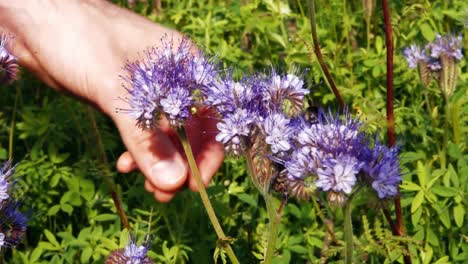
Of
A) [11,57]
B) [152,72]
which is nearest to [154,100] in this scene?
[152,72]

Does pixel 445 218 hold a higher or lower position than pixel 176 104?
lower

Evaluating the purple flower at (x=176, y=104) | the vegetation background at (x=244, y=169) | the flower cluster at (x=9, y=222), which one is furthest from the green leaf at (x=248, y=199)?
the purple flower at (x=176, y=104)

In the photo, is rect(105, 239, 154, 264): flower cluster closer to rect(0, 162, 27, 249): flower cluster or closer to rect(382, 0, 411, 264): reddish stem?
rect(0, 162, 27, 249): flower cluster

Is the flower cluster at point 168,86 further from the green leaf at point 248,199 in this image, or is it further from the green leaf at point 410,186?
the green leaf at point 248,199

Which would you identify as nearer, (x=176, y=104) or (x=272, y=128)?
(x=272, y=128)

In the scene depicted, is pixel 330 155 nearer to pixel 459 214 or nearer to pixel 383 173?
pixel 383 173

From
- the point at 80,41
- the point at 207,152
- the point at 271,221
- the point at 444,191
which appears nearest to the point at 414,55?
the point at 444,191

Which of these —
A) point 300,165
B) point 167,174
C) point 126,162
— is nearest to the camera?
point 300,165
